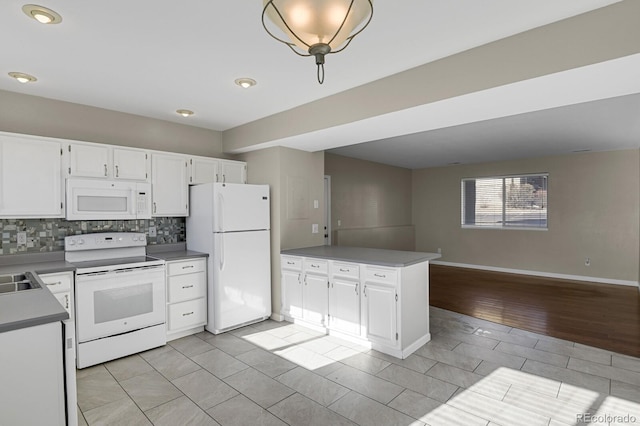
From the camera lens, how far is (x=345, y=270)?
351 centimetres

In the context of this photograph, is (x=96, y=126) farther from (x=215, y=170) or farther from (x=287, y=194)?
(x=287, y=194)

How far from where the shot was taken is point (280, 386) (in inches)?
105

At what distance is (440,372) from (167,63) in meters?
3.29

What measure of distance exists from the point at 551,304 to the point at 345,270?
343 cm

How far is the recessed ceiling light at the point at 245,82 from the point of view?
2859 mm

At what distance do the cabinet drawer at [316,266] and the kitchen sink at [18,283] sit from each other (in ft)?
7.82

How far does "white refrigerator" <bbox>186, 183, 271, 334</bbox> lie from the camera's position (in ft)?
12.3

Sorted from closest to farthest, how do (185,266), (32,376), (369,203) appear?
(32,376)
(185,266)
(369,203)

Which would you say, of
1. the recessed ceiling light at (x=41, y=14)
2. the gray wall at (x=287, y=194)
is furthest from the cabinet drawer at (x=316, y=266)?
the recessed ceiling light at (x=41, y=14)

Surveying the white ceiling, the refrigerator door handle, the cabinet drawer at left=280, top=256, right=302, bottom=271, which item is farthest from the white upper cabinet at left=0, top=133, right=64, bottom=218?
the cabinet drawer at left=280, top=256, right=302, bottom=271

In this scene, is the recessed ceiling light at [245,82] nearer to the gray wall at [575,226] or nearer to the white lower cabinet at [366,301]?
the white lower cabinet at [366,301]

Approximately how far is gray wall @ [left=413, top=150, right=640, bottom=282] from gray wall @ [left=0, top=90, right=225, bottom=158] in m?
6.03

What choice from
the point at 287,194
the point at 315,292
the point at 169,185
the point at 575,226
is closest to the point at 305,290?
the point at 315,292

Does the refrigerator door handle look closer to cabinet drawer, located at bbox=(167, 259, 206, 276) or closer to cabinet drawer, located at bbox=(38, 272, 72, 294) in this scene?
cabinet drawer, located at bbox=(167, 259, 206, 276)
